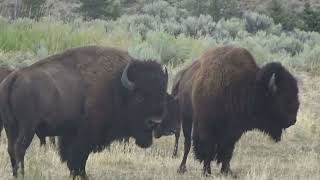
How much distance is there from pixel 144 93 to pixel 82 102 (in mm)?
807

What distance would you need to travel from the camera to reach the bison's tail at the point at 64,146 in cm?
938

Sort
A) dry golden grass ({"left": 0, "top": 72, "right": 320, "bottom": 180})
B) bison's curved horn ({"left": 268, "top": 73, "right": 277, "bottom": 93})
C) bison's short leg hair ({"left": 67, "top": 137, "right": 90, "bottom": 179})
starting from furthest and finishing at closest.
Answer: bison's curved horn ({"left": 268, "top": 73, "right": 277, "bottom": 93}), dry golden grass ({"left": 0, "top": 72, "right": 320, "bottom": 180}), bison's short leg hair ({"left": 67, "top": 137, "right": 90, "bottom": 179})

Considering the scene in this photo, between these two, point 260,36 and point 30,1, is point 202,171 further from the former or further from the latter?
point 30,1

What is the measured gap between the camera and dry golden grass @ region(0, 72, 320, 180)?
10.1 metres

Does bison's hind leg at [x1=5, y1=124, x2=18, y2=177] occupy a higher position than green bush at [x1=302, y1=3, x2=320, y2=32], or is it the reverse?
bison's hind leg at [x1=5, y1=124, x2=18, y2=177]

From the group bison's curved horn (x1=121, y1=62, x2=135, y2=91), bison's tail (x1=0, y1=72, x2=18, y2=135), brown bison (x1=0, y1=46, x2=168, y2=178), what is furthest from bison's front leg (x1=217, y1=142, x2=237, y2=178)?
bison's tail (x1=0, y1=72, x2=18, y2=135)

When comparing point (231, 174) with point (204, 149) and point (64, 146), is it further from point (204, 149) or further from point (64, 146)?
point (64, 146)

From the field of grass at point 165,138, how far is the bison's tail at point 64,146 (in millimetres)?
276

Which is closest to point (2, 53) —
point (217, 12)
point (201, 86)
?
point (201, 86)

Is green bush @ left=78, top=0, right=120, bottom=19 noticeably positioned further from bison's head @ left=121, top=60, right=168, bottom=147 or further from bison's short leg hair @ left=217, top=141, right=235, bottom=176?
bison's head @ left=121, top=60, right=168, bottom=147

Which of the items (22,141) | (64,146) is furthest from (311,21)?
(22,141)

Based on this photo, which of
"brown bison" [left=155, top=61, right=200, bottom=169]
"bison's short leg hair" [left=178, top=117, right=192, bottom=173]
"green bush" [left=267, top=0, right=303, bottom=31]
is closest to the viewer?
"brown bison" [left=155, top=61, right=200, bottom=169]

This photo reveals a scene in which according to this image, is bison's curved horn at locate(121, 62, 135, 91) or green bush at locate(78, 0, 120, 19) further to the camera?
green bush at locate(78, 0, 120, 19)

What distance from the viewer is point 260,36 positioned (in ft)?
86.1
